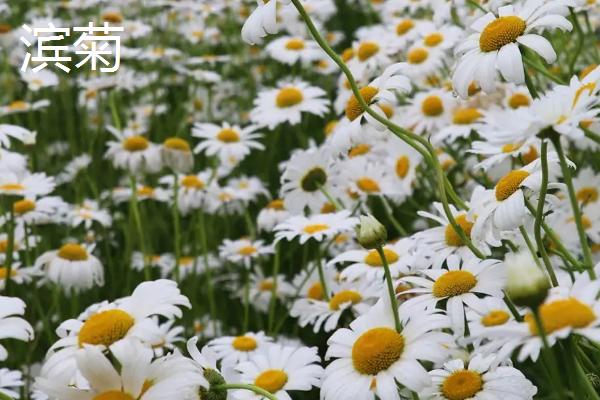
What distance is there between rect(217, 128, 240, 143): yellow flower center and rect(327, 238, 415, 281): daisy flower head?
0.95m

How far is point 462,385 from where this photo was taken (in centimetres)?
102

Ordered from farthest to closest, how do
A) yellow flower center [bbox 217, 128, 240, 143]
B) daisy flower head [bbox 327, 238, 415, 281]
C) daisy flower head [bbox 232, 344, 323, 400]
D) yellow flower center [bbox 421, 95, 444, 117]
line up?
1. yellow flower center [bbox 217, 128, 240, 143]
2. yellow flower center [bbox 421, 95, 444, 117]
3. daisy flower head [bbox 327, 238, 415, 281]
4. daisy flower head [bbox 232, 344, 323, 400]

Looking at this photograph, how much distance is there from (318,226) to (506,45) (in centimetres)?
62

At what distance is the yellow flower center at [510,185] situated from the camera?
1.12 meters

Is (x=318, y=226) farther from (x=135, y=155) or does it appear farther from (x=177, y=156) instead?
(x=135, y=155)

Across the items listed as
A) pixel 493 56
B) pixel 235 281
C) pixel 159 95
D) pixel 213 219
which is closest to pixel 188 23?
pixel 159 95

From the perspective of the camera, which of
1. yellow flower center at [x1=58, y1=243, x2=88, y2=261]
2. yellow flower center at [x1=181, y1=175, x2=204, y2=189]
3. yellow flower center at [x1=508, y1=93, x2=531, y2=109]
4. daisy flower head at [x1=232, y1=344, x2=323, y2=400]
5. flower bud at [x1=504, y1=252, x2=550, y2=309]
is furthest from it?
yellow flower center at [x1=181, y1=175, x2=204, y2=189]

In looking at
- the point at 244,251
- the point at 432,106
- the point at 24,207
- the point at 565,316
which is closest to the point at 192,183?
the point at 244,251

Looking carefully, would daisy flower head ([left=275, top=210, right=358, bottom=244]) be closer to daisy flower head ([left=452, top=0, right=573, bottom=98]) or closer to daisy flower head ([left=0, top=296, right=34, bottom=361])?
daisy flower head ([left=452, top=0, right=573, bottom=98])

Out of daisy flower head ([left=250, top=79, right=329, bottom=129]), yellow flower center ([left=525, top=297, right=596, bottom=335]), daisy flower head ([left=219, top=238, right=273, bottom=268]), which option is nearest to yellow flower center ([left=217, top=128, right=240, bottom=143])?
daisy flower head ([left=250, top=79, right=329, bottom=129])

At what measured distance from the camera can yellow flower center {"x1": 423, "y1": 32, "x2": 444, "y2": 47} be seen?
7.71 feet

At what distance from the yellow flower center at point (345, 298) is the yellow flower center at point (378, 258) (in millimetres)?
69

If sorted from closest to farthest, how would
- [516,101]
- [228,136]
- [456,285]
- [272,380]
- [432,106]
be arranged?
[456,285] < [272,380] < [516,101] < [432,106] < [228,136]

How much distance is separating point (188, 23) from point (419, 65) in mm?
2160
